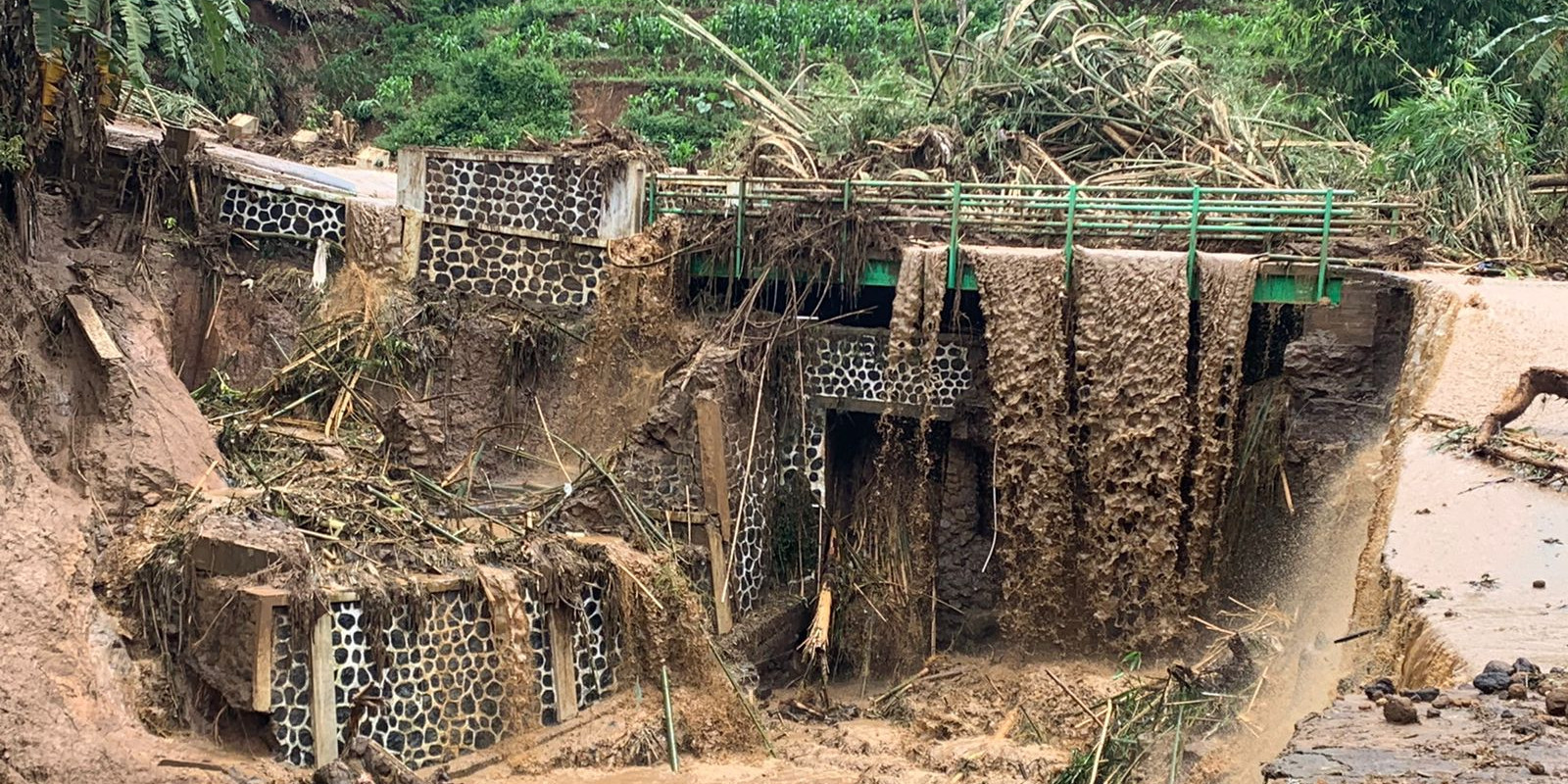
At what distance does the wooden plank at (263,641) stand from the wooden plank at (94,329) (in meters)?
2.93

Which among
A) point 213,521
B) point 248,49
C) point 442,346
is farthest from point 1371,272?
point 248,49

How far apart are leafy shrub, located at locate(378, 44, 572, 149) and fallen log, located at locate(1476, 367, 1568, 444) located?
2186 centimetres

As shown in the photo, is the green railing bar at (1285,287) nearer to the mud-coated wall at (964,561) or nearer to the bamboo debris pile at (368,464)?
the mud-coated wall at (964,561)

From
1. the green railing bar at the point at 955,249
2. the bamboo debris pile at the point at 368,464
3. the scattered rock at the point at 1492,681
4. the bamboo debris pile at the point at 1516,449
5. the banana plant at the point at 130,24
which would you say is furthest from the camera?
the green railing bar at the point at 955,249

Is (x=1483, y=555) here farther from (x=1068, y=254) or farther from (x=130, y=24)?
(x=130, y=24)

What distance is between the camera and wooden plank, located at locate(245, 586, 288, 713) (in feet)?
43.0

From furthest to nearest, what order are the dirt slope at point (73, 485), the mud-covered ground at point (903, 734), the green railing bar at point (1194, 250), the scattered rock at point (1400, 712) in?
1. the green railing bar at point (1194, 250)
2. the mud-covered ground at point (903, 734)
3. the dirt slope at point (73, 485)
4. the scattered rock at point (1400, 712)

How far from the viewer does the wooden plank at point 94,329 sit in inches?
582

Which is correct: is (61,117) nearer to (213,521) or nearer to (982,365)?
(213,521)

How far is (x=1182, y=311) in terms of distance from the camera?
15680 millimetres

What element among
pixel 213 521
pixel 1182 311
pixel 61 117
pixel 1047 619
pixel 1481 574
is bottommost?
pixel 1047 619

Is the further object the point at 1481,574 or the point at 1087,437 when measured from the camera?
the point at 1087,437

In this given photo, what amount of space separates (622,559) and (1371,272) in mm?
6847

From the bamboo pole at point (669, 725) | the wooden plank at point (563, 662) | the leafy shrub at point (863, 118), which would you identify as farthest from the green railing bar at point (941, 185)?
the bamboo pole at point (669, 725)
